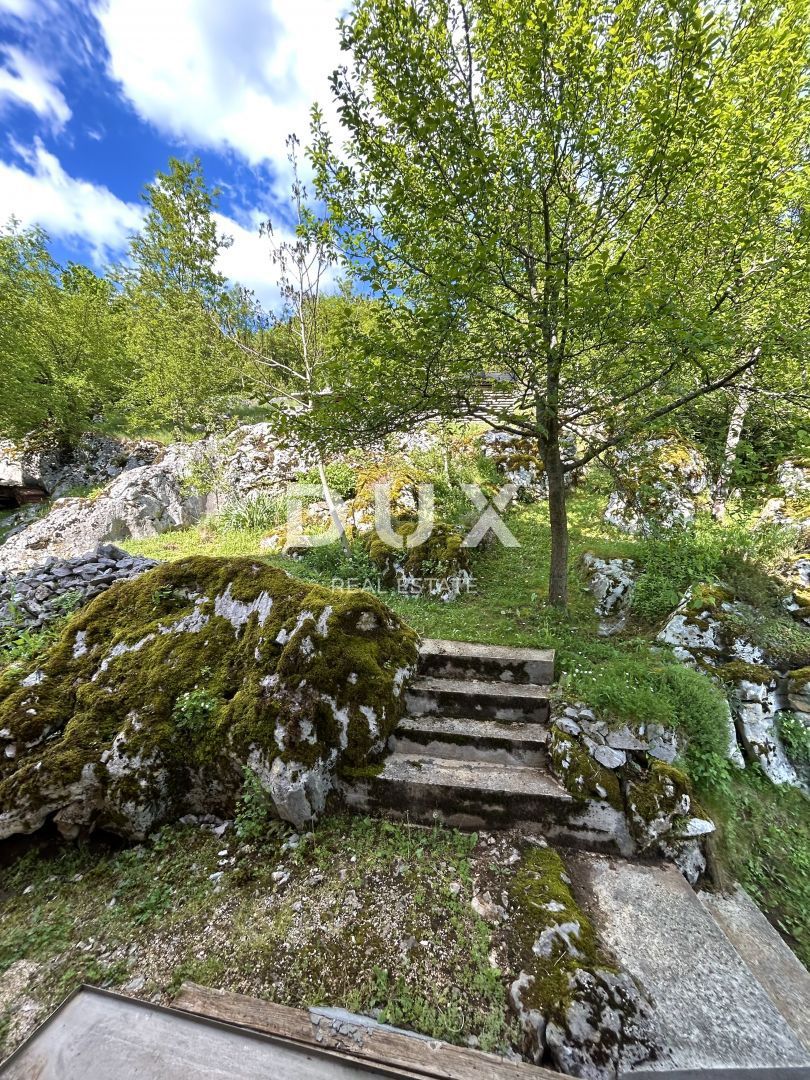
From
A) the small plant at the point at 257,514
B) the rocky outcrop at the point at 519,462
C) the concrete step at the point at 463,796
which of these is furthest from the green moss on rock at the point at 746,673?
the small plant at the point at 257,514

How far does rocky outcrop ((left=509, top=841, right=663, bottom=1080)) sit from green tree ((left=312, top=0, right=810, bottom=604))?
490 centimetres

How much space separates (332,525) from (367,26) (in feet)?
28.2

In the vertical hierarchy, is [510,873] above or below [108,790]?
below

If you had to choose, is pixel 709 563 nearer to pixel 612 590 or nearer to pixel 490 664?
pixel 612 590

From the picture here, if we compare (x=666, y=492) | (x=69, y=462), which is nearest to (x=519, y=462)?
(x=666, y=492)

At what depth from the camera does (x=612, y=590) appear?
682cm

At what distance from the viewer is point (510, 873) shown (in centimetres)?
343

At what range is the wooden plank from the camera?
2.30 m

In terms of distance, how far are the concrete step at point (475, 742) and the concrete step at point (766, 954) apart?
1.72 meters

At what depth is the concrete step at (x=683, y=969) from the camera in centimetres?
240

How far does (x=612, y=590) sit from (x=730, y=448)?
136 inches

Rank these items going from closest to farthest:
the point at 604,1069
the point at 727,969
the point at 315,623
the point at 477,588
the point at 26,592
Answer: the point at 604,1069 < the point at 727,969 < the point at 315,623 < the point at 26,592 < the point at 477,588

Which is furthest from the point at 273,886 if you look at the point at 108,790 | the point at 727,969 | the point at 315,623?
the point at 727,969

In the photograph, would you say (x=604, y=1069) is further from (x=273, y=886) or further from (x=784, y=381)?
(x=784, y=381)
